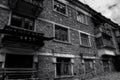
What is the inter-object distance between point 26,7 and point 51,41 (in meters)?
3.91

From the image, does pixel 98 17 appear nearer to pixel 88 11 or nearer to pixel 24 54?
pixel 88 11

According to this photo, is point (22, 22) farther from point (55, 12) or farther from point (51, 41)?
point (55, 12)

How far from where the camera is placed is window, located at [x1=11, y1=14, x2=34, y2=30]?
8.20 meters

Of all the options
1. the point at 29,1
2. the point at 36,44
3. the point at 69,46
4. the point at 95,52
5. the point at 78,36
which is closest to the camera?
the point at 36,44

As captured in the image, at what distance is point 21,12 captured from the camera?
852cm

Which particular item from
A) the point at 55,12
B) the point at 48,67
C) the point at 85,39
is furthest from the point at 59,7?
the point at 48,67

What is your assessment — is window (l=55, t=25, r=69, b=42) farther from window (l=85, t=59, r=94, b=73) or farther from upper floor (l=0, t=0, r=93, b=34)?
window (l=85, t=59, r=94, b=73)

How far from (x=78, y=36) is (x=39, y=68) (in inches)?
269

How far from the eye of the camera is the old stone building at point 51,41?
23.0 ft

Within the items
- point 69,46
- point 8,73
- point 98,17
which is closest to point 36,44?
point 8,73

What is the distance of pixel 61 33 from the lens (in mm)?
Result: 11234

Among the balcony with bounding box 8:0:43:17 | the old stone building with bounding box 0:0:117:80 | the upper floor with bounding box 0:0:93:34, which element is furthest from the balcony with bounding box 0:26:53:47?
the upper floor with bounding box 0:0:93:34

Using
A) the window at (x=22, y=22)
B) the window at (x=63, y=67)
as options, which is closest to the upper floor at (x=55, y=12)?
the window at (x=22, y=22)

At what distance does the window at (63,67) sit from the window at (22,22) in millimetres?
4412
